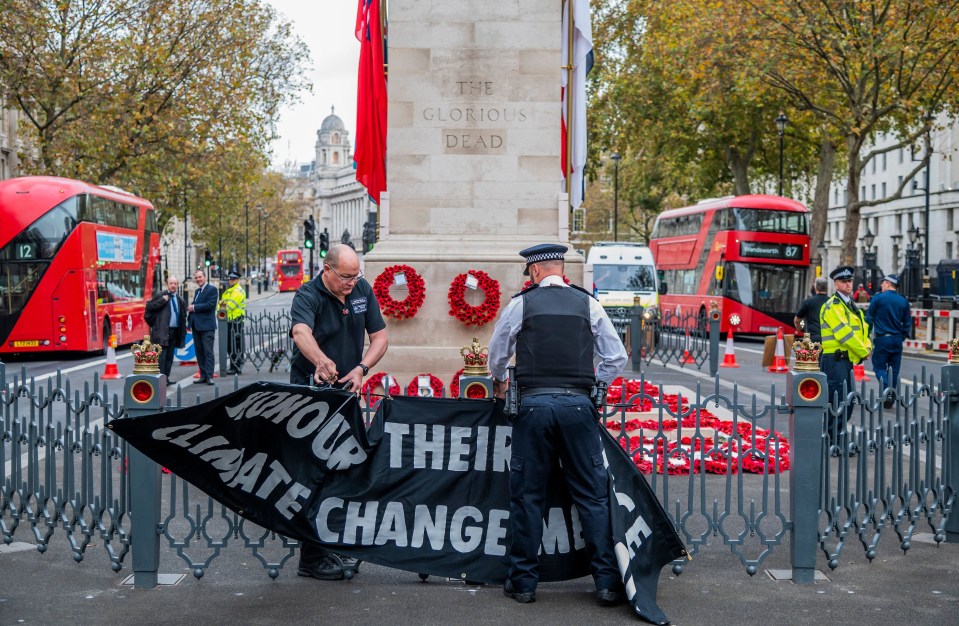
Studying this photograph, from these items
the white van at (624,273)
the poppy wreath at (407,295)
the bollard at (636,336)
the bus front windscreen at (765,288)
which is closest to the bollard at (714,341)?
the bollard at (636,336)

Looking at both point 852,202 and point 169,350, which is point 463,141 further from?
point 852,202

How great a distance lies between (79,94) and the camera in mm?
34281

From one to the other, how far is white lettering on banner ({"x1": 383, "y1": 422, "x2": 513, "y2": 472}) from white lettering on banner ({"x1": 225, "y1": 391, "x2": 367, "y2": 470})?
20 cm

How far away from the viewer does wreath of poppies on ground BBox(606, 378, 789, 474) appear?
268 inches

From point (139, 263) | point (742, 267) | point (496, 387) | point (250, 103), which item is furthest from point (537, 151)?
point (250, 103)

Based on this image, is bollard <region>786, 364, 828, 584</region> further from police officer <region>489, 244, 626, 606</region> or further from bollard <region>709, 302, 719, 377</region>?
bollard <region>709, 302, 719, 377</region>

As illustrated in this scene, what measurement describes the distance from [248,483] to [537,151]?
7.98m

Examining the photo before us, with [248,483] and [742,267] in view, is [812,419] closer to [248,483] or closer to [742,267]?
[248,483]

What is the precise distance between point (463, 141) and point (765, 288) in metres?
22.8

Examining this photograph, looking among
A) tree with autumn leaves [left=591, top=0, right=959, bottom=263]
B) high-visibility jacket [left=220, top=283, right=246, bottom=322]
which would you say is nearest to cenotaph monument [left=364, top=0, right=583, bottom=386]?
high-visibility jacket [left=220, top=283, right=246, bottom=322]

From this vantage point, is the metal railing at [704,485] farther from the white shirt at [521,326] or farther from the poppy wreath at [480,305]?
the poppy wreath at [480,305]

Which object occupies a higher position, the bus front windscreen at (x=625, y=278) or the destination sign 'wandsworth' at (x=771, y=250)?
the destination sign 'wandsworth' at (x=771, y=250)

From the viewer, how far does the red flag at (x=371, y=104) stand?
45.3 feet

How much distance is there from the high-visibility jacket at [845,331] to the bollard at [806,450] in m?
6.16
